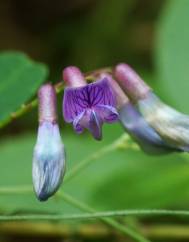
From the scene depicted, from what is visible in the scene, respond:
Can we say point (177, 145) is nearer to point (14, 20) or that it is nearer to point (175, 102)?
point (175, 102)

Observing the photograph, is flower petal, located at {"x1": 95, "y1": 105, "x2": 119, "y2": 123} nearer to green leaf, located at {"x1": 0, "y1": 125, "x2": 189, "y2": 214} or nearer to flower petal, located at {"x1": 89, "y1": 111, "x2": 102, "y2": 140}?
flower petal, located at {"x1": 89, "y1": 111, "x2": 102, "y2": 140}

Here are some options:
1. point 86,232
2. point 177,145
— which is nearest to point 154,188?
point 86,232

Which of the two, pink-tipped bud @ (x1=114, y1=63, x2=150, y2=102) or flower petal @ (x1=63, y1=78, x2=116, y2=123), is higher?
pink-tipped bud @ (x1=114, y1=63, x2=150, y2=102)

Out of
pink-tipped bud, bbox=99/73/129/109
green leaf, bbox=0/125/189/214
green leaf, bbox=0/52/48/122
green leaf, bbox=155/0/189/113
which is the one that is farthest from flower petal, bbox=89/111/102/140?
green leaf, bbox=155/0/189/113

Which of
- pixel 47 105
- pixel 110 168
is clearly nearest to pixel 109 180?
pixel 110 168

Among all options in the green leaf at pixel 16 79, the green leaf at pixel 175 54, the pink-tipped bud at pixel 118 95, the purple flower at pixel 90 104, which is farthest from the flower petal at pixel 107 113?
the green leaf at pixel 175 54

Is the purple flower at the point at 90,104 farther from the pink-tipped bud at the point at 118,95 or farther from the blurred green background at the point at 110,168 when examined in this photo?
the blurred green background at the point at 110,168
